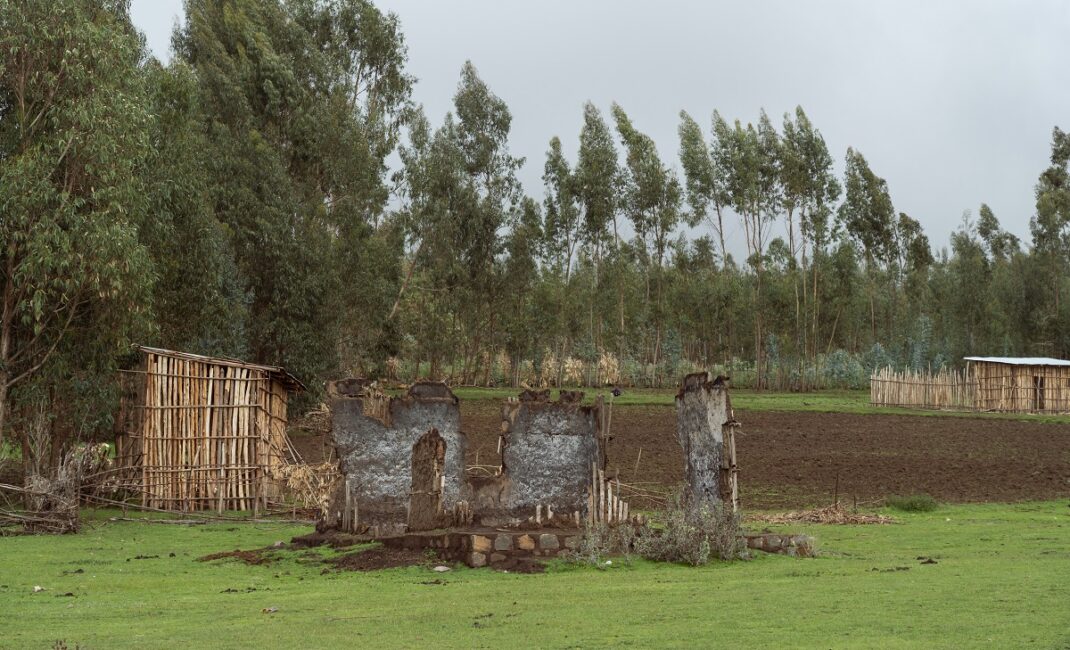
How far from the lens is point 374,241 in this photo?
39.4 meters

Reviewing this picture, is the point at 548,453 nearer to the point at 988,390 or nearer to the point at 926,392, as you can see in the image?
the point at 926,392

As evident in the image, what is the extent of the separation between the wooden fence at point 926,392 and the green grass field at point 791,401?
0.98 m

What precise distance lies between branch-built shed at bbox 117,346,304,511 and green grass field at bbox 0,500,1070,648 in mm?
4371

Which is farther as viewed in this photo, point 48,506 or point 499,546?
point 48,506

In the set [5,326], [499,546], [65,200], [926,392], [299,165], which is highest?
[299,165]

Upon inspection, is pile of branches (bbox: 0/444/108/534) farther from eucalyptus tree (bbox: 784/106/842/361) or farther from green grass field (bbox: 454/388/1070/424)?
eucalyptus tree (bbox: 784/106/842/361)

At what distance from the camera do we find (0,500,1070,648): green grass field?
952cm

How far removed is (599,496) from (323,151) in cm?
2517

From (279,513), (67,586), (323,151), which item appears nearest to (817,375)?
(323,151)

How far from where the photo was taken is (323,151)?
38.2 meters

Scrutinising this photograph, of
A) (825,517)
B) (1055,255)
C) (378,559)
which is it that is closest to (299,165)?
(825,517)

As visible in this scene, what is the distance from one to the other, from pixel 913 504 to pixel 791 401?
24664mm

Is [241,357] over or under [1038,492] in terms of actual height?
over

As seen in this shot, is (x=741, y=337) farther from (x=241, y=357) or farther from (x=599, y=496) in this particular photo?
(x=599, y=496)
